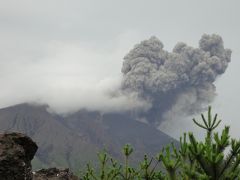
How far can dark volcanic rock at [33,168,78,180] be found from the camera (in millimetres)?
20617

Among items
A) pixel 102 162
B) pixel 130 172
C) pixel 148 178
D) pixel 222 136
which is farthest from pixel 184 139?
pixel 102 162

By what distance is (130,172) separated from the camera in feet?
67.9

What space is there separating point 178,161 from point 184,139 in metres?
1.24

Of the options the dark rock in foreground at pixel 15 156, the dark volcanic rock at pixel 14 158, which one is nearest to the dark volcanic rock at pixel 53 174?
the dark rock in foreground at pixel 15 156

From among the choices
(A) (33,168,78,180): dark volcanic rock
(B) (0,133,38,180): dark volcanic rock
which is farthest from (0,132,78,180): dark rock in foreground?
(A) (33,168,78,180): dark volcanic rock

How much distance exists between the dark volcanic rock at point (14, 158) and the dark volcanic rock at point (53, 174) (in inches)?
178

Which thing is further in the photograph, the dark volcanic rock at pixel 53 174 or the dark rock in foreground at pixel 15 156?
the dark volcanic rock at pixel 53 174

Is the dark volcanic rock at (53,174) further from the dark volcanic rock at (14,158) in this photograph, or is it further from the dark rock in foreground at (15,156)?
the dark volcanic rock at (14,158)

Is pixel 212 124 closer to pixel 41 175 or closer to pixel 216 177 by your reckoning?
pixel 216 177

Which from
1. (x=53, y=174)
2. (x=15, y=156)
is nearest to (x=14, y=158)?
(x=15, y=156)

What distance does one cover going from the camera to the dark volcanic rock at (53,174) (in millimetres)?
20617

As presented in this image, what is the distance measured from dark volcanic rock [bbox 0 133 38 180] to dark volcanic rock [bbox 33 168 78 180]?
4.51m

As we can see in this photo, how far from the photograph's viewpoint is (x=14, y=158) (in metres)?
14.8

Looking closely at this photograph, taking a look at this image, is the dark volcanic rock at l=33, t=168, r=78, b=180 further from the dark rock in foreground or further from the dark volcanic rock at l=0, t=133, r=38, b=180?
the dark volcanic rock at l=0, t=133, r=38, b=180
